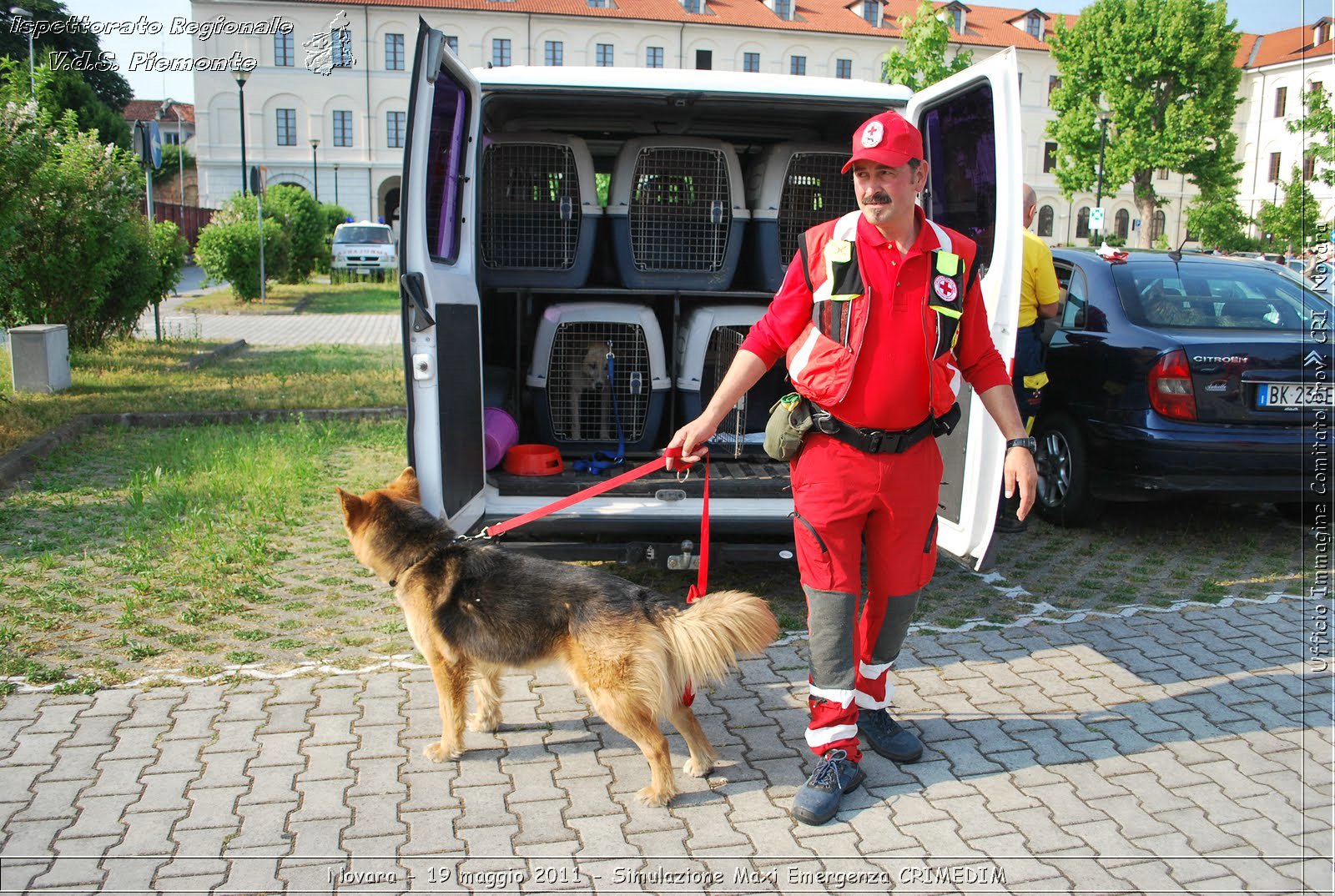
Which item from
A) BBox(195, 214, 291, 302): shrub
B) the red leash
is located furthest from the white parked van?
the red leash

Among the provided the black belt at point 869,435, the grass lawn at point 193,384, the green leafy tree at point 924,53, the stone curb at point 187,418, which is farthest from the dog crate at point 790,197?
the green leafy tree at point 924,53

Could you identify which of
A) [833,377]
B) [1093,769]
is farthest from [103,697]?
[1093,769]

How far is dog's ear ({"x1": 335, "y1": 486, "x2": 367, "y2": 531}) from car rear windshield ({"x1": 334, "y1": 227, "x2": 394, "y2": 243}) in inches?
1291

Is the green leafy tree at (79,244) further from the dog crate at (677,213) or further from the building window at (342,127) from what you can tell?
the building window at (342,127)

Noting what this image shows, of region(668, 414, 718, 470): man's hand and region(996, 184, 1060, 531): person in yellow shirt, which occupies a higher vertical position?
region(996, 184, 1060, 531): person in yellow shirt

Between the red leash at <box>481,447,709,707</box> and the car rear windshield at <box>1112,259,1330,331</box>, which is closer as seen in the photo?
the red leash at <box>481,447,709,707</box>

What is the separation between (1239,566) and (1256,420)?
0.97 meters

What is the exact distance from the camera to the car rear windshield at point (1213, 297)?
6273 millimetres

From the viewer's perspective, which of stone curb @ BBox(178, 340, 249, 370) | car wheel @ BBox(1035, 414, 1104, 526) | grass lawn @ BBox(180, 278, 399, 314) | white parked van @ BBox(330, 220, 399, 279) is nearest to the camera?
car wheel @ BBox(1035, 414, 1104, 526)

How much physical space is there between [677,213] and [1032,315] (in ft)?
8.07

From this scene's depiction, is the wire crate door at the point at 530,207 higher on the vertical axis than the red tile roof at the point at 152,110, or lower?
lower

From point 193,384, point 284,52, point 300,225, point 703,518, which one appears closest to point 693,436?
point 703,518

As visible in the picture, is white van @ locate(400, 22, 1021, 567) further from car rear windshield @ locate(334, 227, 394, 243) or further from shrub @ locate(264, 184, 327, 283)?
car rear windshield @ locate(334, 227, 394, 243)

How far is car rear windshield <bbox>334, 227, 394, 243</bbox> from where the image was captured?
3394 cm
